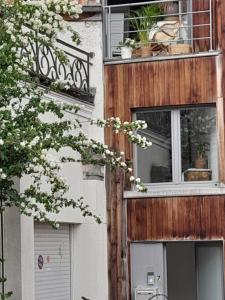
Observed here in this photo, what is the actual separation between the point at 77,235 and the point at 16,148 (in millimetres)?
5897

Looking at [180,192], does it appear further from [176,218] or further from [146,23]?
[146,23]

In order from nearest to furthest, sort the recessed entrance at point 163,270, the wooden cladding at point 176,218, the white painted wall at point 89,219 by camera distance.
A: the white painted wall at point 89,219, the wooden cladding at point 176,218, the recessed entrance at point 163,270

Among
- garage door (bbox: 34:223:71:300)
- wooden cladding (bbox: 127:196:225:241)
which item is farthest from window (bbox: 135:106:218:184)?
garage door (bbox: 34:223:71:300)

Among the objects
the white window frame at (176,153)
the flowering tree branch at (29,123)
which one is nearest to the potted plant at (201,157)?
the white window frame at (176,153)

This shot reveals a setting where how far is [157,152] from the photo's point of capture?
14.8m

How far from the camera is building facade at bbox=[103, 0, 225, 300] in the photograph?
1429 centimetres

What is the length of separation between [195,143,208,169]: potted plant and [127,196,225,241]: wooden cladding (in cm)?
63

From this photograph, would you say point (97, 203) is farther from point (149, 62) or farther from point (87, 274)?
point (149, 62)

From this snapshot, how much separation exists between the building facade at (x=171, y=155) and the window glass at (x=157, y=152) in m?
0.02

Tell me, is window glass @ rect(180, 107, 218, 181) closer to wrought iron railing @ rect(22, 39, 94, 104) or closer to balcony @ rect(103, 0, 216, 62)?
balcony @ rect(103, 0, 216, 62)

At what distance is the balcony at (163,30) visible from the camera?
48.5 ft

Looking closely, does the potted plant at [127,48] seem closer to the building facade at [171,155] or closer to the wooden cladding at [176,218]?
the building facade at [171,155]

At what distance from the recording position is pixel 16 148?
27.2 ft

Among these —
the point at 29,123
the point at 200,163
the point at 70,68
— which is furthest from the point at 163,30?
the point at 29,123
